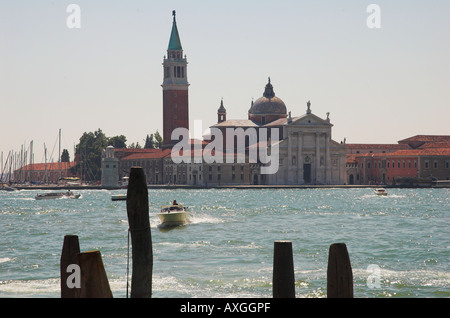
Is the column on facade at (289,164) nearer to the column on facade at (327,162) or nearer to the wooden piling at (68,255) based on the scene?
the column on facade at (327,162)

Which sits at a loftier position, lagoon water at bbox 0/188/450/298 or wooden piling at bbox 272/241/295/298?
wooden piling at bbox 272/241/295/298

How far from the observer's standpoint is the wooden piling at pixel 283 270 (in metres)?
8.34

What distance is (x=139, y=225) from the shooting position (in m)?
8.12

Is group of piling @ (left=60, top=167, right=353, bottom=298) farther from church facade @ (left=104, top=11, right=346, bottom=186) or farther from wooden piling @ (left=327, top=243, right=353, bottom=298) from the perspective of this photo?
church facade @ (left=104, top=11, right=346, bottom=186)

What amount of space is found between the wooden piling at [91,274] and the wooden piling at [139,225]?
433 mm

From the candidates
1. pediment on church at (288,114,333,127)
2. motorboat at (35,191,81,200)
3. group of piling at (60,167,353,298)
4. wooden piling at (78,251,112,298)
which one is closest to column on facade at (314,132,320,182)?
pediment on church at (288,114,333,127)

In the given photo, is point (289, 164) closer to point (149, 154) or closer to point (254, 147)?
point (254, 147)

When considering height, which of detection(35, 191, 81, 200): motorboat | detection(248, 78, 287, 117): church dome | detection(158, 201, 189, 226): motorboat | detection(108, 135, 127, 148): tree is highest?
detection(248, 78, 287, 117): church dome

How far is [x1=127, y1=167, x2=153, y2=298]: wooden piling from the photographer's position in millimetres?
8094

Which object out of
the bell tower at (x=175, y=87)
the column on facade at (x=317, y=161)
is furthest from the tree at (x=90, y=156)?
the column on facade at (x=317, y=161)

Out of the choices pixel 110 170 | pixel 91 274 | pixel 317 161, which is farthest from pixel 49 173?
pixel 91 274
